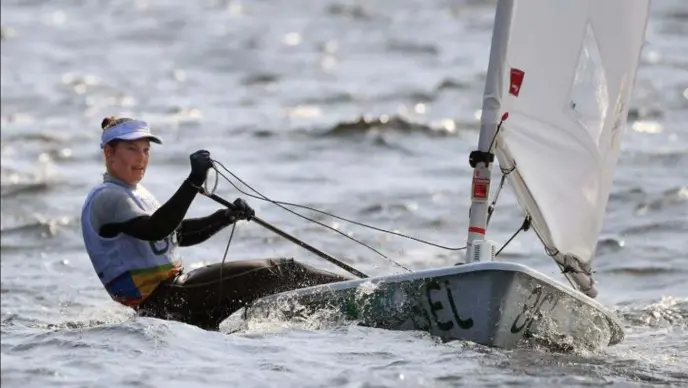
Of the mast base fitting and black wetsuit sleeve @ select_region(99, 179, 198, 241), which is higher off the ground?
the mast base fitting

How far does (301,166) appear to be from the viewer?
13.6 metres

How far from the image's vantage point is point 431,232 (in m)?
10.9

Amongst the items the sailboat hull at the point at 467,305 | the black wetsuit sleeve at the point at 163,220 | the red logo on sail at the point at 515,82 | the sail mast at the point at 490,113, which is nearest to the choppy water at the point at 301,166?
the sailboat hull at the point at 467,305

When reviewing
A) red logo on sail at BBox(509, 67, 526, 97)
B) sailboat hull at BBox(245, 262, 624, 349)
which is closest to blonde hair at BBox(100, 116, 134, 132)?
sailboat hull at BBox(245, 262, 624, 349)

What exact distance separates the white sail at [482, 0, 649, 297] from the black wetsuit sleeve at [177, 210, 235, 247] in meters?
1.33

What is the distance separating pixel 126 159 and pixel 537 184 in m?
1.86

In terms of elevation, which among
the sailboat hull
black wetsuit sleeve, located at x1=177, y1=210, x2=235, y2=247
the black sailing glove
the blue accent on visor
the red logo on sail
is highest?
the red logo on sail

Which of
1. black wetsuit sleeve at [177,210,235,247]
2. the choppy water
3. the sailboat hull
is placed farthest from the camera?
black wetsuit sleeve at [177,210,235,247]

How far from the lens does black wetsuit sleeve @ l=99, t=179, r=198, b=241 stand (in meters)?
6.10

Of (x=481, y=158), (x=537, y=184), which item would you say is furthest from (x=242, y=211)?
(x=537, y=184)

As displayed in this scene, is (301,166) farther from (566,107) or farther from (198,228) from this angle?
(566,107)

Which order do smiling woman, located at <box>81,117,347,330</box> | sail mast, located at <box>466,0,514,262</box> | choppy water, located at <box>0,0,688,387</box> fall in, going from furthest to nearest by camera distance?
smiling woman, located at <box>81,117,347,330</box>, sail mast, located at <box>466,0,514,262</box>, choppy water, located at <box>0,0,688,387</box>

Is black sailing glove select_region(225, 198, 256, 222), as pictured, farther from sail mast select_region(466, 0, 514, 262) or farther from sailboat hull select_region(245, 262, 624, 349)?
sail mast select_region(466, 0, 514, 262)

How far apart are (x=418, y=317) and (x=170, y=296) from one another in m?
1.15
